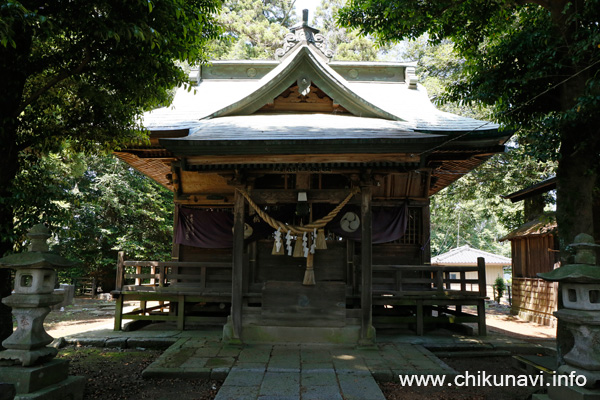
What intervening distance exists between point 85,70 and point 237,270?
4.35 metres

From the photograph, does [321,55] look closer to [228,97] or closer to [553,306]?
[228,97]

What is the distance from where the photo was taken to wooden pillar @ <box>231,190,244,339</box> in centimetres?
728

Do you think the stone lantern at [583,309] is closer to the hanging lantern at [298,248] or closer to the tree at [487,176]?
the hanging lantern at [298,248]

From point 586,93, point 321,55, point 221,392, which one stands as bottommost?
point 221,392

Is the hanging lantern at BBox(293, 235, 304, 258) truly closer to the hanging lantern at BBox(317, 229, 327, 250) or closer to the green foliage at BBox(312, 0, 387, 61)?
the hanging lantern at BBox(317, 229, 327, 250)

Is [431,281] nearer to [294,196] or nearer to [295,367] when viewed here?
[294,196]

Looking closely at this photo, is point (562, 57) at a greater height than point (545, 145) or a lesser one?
greater

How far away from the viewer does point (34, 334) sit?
4695mm

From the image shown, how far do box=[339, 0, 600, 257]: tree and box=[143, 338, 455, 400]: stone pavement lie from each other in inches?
135

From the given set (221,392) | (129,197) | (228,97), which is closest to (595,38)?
(221,392)

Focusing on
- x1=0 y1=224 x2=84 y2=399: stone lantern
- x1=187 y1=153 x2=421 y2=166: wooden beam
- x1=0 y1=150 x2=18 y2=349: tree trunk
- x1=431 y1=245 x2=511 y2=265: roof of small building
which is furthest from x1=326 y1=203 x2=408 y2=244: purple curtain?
x1=431 y1=245 x2=511 y2=265: roof of small building

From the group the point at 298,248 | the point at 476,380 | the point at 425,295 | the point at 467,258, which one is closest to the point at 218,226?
the point at 298,248

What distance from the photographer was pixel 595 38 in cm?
489

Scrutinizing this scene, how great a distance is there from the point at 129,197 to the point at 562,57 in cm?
1940
